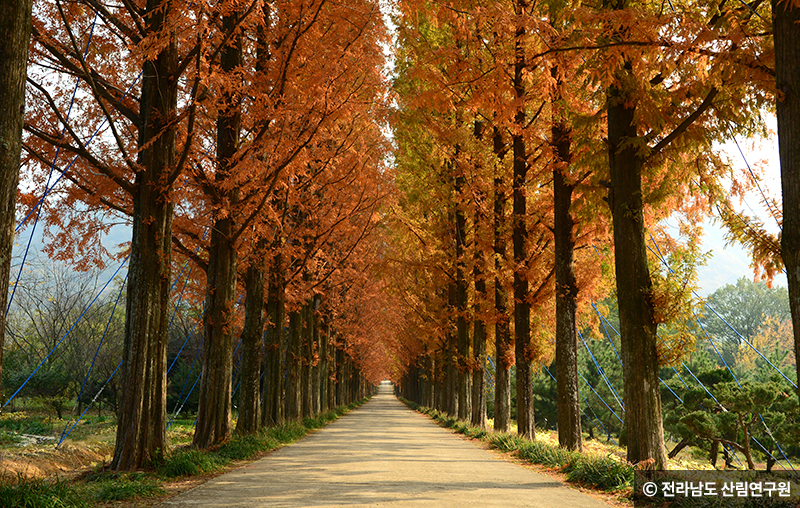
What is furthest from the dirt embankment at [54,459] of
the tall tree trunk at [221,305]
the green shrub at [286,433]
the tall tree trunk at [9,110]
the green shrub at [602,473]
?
the green shrub at [602,473]

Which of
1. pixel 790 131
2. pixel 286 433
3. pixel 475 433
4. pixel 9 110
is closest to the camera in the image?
pixel 9 110

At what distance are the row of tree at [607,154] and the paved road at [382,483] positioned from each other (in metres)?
1.71

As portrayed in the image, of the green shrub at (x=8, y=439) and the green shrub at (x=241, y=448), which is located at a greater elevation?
the green shrub at (x=241, y=448)

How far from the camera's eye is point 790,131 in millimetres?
4891

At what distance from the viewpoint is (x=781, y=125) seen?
197 inches

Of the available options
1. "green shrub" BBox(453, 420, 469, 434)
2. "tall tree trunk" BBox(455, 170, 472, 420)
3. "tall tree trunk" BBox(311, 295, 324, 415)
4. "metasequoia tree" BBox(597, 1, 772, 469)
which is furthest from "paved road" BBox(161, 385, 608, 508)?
"tall tree trunk" BBox(311, 295, 324, 415)

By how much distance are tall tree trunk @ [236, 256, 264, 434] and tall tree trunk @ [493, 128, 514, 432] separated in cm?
632

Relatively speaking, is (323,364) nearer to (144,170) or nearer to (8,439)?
(8,439)

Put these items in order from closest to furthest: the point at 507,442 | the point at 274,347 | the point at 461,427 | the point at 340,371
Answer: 1. the point at 507,442
2. the point at 274,347
3. the point at 461,427
4. the point at 340,371

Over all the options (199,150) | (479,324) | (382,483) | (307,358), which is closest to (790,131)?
(382,483)

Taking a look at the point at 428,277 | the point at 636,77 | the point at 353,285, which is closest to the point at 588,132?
the point at 636,77

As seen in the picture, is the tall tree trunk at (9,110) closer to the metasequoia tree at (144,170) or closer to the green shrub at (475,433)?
the metasequoia tree at (144,170)

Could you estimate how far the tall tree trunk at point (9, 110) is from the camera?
4.35 m

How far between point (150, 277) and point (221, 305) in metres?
3.35
